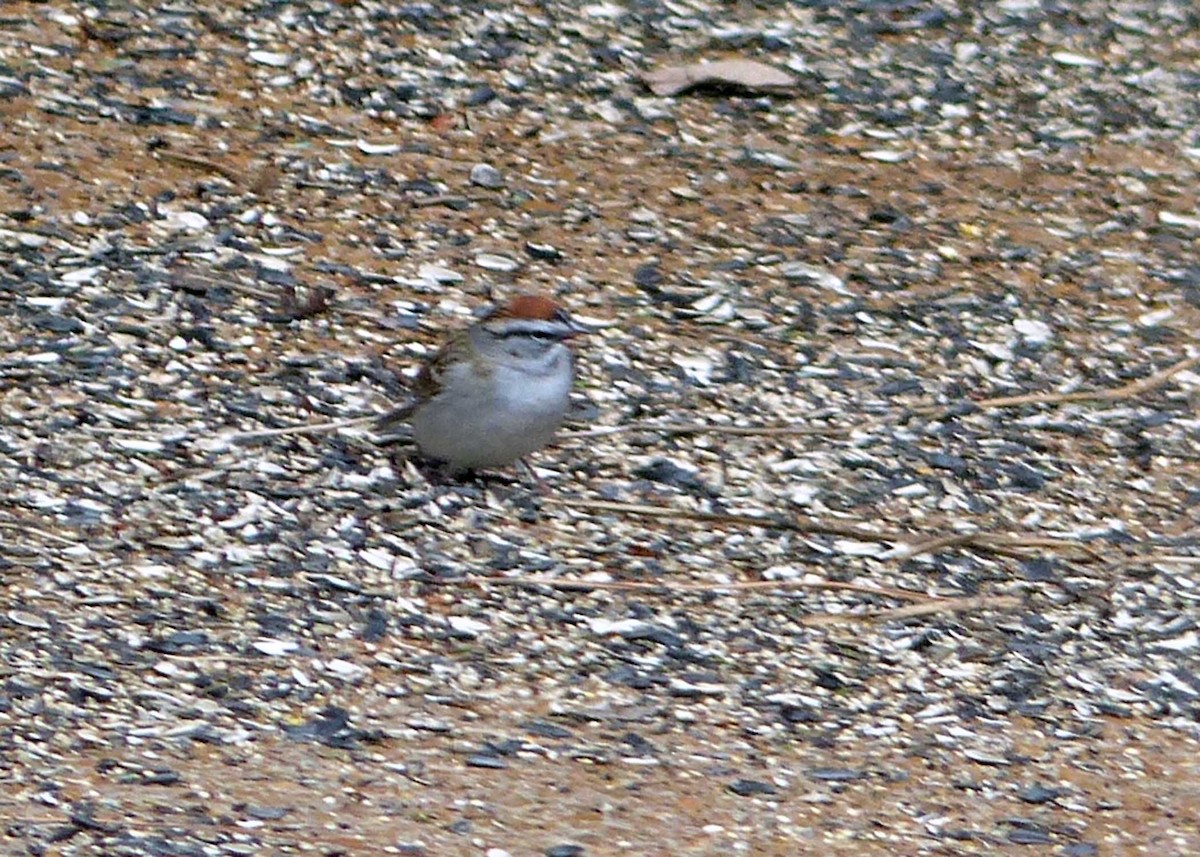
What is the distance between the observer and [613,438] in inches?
262

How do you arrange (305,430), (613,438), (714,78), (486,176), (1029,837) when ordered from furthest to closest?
(714,78) < (486,176) < (613,438) < (305,430) < (1029,837)

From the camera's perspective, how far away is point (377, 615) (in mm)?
5555

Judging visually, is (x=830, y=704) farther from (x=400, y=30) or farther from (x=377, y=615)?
(x=400, y=30)

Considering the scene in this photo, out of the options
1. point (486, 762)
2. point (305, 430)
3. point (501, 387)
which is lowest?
point (305, 430)

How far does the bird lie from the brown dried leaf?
303 cm

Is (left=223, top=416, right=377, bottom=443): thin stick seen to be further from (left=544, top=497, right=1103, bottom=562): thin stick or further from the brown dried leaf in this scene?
the brown dried leaf

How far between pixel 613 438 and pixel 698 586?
0.89 metres

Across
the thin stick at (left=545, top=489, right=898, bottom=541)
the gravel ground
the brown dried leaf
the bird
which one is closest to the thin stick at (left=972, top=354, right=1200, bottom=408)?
the gravel ground

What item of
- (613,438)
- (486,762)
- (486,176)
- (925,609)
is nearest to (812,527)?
(925,609)

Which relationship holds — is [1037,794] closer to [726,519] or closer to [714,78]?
[726,519]

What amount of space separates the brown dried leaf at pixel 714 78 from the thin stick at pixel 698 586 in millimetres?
3441

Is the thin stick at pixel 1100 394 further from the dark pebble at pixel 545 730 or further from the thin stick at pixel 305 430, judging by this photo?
the dark pebble at pixel 545 730

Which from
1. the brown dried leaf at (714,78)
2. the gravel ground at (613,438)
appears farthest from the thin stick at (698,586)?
the brown dried leaf at (714,78)

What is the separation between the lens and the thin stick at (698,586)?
579 centimetres
